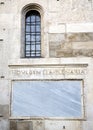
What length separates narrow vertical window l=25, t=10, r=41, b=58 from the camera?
12.9 metres

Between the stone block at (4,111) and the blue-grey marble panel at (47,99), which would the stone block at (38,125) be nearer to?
the blue-grey marble panel at (47,99)

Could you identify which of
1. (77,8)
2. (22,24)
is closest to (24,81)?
(22,24)

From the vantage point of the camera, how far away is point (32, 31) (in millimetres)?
13070

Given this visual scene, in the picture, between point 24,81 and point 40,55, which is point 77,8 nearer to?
point 40,55

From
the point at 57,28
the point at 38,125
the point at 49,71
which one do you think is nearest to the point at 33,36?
the point at 57,28

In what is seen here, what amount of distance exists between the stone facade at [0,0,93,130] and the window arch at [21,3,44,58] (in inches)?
5.4

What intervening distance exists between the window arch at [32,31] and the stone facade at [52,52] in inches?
5.4

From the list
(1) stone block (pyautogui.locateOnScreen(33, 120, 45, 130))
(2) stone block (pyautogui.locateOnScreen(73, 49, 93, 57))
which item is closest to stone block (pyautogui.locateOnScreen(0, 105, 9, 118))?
(1) stone block (pyautogui.locateOnScreen(33, 120, 45, 130))

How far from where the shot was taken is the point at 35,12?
43.6 feet

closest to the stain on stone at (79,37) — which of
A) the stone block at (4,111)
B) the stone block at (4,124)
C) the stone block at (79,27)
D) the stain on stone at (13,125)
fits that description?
the stone block at (79,27)

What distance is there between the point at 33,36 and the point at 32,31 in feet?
0.70

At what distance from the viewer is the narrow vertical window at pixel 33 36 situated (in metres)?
12.9

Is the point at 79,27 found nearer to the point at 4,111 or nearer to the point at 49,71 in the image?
the point at 49,71

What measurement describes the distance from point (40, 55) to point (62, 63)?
3.43 ft
